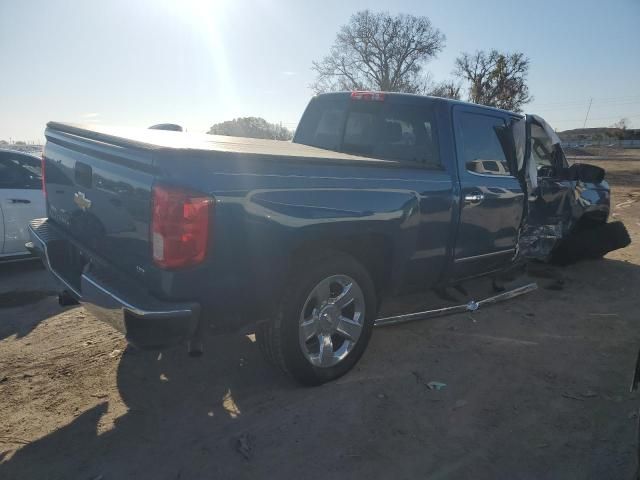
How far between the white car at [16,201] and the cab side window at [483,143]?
4.76 meters

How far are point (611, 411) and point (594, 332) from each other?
144 centimetres

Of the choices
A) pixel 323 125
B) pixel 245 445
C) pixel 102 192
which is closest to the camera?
pixel 245 445

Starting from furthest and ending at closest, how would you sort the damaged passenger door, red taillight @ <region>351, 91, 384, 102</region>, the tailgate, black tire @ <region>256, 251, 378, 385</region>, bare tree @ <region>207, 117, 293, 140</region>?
bare tree @ <region>207, 117, 293, 140</region>, the damaged passenger door, red taillight @ <region>351, 91, 384, 102</region>, black tire @ <region>256, 251, 378, 385</region>, the tailgate

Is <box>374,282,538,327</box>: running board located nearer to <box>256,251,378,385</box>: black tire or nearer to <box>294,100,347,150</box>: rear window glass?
<box>256,251,378,385</box>: black tire

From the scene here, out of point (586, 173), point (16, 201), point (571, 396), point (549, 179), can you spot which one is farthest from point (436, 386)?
point (16, 201)

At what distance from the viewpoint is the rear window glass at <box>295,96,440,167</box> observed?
373 cm

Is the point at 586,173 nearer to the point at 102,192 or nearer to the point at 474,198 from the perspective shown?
the point at 474,198

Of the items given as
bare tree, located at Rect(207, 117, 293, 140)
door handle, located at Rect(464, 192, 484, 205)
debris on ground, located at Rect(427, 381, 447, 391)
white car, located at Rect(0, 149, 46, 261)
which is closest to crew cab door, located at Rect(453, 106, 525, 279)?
door handle, located at Rect(464, 192, 484, 205)

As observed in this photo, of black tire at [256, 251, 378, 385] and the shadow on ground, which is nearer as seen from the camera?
the shadow on ground

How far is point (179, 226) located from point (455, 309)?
2.97 meters

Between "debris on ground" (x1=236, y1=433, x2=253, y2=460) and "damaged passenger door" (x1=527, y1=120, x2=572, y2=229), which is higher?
"damaged passenger door" (x1=527, y1=120, x2=572, y2=229)

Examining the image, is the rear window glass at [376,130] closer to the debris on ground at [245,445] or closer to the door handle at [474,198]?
the door handle at [474,198]

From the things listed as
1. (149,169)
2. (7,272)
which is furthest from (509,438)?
(7,272)

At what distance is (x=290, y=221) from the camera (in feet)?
8.50
